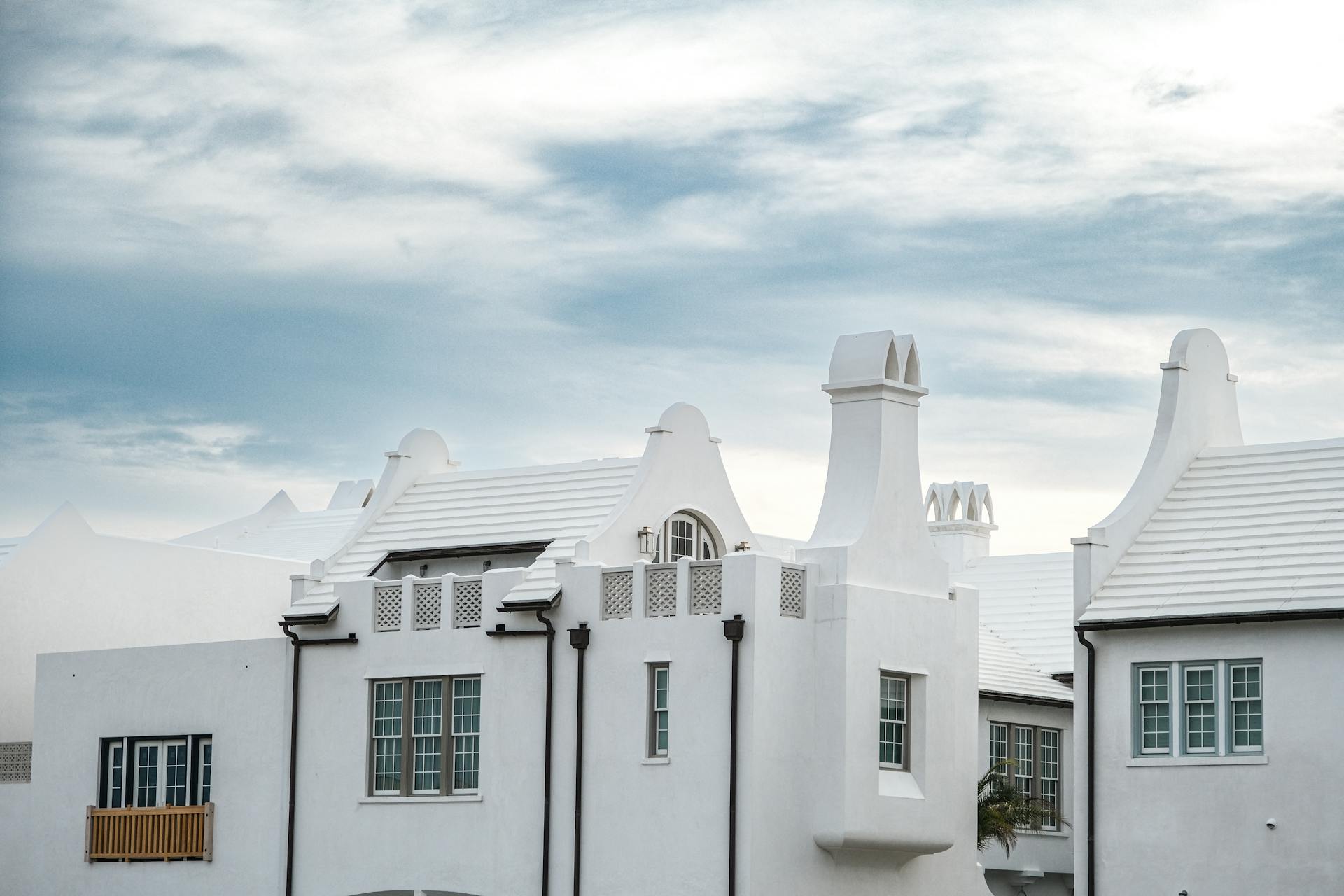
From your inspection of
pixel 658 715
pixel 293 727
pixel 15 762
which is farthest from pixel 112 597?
pixel 658 715

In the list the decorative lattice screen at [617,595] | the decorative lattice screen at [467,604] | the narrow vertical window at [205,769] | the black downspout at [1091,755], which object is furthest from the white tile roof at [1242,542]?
the narrow vertical window at [205,769]

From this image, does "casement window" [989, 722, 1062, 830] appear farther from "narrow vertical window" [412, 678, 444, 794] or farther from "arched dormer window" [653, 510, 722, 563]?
"narrow vertical window" [412, 678, 444, 794]

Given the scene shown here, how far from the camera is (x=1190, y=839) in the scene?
31094mm

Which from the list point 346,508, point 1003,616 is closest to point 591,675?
point 1003,616

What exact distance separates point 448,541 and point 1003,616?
1341cm

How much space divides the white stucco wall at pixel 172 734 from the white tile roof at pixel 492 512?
7.45 feet

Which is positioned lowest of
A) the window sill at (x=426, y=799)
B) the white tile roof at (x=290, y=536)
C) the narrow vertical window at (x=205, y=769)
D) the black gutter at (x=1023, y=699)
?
the window sill at (x=426, y=799)

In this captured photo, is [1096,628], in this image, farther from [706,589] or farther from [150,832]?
[150,832]

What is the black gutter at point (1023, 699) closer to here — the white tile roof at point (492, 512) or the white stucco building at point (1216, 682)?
the white stucco building at point (1216, 682)

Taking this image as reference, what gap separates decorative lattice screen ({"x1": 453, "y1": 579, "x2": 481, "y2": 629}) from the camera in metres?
35.6

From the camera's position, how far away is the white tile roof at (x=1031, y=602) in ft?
144

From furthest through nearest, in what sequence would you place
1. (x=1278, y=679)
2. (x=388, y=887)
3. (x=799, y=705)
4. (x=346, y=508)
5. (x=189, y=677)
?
(x=346, y=508) < (x=189, y=677) < (x=388, y=887) < (x=799, y=705) < (x=1278, y=679)

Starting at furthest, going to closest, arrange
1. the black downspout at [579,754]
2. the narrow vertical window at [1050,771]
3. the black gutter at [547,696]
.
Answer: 1. the narrow vertical window at [1050,771]
2. the black gutter at [547,696]
3. the black downspout at [579,754]

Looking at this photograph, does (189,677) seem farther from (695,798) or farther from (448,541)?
(695,798)
